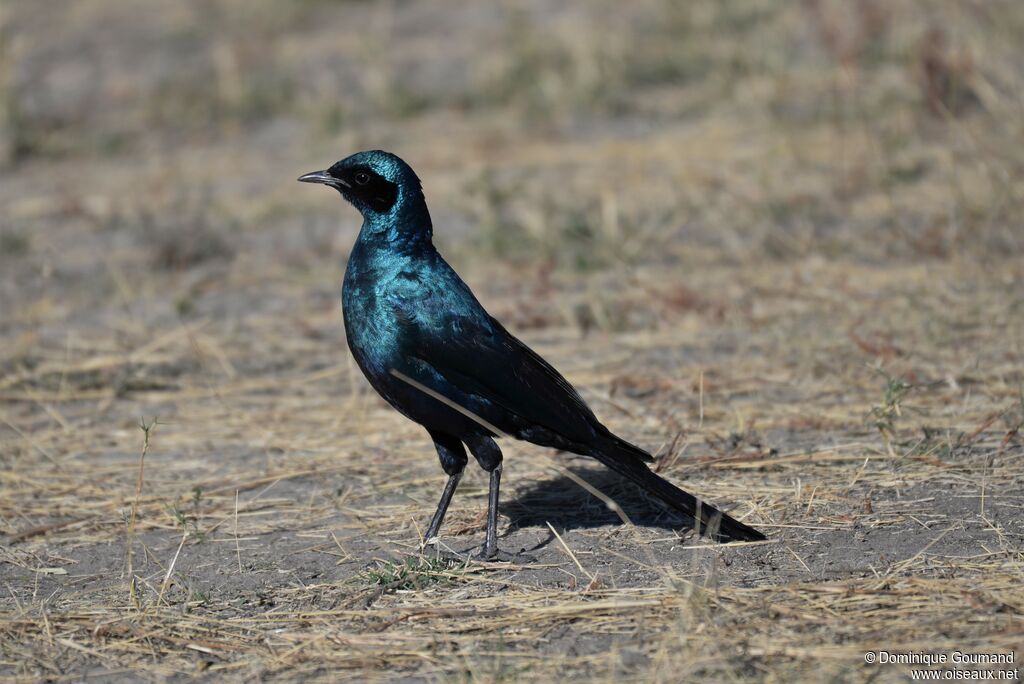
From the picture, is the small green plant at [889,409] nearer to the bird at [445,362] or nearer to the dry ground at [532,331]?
the dry ground at [532,331]

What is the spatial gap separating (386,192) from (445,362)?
622 mm

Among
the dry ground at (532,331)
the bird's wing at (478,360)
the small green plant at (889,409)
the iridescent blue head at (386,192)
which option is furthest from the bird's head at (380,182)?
the small green plant at (889,409)

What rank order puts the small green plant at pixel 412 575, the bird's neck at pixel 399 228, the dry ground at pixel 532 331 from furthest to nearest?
1. the bird's neck at pixel 399 228
2. the small green plant at pixel 412 575
3. the dry ground at pixel 532 331

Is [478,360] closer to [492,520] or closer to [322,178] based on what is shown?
[492,520]

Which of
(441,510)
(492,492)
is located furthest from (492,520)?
(441,510)

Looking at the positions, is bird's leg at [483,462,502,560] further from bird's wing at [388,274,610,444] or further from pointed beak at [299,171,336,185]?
pointed beak at [299,171,336,185]

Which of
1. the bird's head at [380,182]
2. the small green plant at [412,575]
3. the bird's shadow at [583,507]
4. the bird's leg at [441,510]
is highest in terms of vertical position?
the bird's head at [380,182]

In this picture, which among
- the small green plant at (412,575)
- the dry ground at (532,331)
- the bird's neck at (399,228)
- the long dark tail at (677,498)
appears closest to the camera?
the dry ground at (532,331)

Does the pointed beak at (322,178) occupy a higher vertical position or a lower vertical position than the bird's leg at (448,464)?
higher

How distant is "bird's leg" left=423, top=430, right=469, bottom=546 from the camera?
4562 millimetres

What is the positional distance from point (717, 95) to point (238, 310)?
4.50 metres

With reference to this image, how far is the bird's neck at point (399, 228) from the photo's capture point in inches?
176

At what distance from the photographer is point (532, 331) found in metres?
6.98

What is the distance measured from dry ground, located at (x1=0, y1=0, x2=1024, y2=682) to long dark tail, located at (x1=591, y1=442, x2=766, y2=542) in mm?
67
